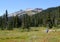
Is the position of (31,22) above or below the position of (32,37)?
below

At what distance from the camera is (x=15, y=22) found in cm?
13188

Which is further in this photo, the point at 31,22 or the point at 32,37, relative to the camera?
the point at 31,22

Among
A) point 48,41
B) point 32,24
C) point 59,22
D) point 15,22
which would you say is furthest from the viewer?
point 32,24

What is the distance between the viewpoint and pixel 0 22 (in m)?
129

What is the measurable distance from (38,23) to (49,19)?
17365 mm

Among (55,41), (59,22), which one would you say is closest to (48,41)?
(55,41)

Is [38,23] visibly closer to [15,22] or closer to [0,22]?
[15,22]

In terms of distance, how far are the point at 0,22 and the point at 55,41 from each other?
363 ft

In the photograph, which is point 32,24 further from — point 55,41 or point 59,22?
point 55,41

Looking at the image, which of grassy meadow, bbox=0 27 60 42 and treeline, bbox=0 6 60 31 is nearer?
grassy meadow, bbox=0 27 60 42

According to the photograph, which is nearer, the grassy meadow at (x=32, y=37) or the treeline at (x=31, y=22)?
the grassy meadow at (x=32, y=37)

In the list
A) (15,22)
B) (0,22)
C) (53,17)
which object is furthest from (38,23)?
(0,22)

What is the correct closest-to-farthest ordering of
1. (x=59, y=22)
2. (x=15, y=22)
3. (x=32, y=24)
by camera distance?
1. (x=59, y=22)
2. (x=15, y=22)
3. (x=32, y=24)

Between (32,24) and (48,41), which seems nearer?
(48,41)
